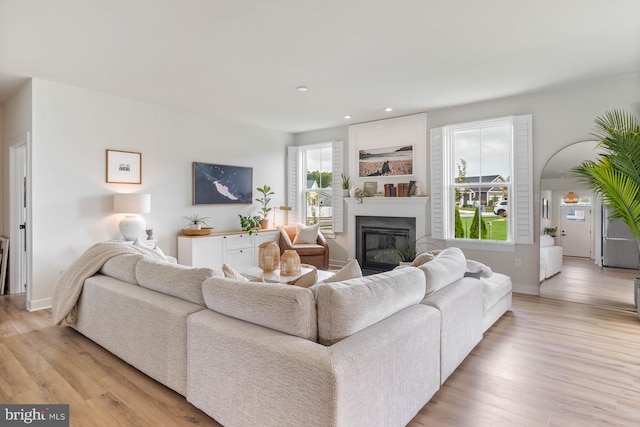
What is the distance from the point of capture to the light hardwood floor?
1912mm

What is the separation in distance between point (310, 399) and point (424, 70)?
133 inches

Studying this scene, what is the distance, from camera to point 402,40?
300 cm

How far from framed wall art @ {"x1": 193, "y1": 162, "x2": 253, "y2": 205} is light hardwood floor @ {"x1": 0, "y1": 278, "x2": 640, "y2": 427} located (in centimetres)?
269

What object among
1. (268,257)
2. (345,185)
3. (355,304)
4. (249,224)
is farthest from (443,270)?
(249,224)

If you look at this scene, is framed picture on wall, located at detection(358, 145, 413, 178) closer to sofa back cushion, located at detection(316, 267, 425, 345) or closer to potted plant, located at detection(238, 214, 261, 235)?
→ potted plant, located at detection(238, 214, 261, 235)

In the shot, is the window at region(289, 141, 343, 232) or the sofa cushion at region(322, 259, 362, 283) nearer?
the sofa cushion at region(322, 259, 362, 283)

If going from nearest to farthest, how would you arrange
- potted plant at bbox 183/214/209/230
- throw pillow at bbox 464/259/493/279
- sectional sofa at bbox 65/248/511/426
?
sectional sofa at bbox 65/248/511/426 < throw pillow at bbox 464/259/493/279 < potted plant at bbox 183/214/209/230

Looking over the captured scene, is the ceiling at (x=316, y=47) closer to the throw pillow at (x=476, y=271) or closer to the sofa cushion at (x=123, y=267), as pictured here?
the sofa cushion at (x=123, y=267)

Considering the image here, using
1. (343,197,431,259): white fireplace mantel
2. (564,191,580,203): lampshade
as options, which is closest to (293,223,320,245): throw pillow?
(343,197,431,259): white fireplace mantel

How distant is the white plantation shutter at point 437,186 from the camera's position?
17.1 ft

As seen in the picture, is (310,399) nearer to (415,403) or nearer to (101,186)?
(415,403)

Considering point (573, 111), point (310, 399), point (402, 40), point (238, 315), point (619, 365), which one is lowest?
point (619, 365)

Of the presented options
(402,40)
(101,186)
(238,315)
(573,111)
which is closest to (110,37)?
(101,186)

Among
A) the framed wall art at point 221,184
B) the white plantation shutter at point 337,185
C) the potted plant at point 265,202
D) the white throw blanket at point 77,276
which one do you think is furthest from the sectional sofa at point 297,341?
the white plantation shutter at point 337,185
